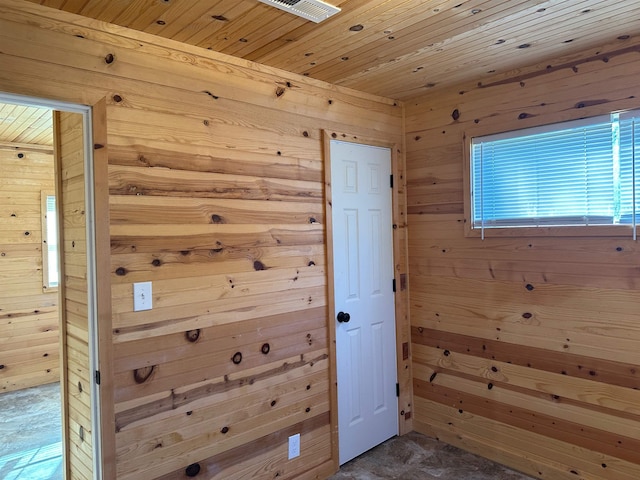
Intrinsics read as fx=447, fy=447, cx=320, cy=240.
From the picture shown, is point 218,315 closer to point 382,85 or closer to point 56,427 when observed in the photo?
point 382,85

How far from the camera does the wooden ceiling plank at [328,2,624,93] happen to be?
6.88 ft

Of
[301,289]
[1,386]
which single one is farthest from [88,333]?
[1,386]

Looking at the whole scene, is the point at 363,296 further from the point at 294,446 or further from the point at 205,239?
the point at 205,239

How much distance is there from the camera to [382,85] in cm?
299

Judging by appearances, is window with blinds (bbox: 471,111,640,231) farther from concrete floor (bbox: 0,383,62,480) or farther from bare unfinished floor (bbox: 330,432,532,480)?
concrete floor (bbox: 0,383,62,480)

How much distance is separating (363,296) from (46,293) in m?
3.72

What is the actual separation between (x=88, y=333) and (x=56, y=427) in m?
2.31

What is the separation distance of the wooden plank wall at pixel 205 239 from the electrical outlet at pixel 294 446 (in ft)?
0.12

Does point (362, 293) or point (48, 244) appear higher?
point (48, 244)

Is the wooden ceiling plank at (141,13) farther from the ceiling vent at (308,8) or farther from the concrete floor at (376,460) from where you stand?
the concrete floor at (376,460)

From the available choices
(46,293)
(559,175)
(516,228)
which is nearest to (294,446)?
(516,228)

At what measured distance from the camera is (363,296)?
312cm

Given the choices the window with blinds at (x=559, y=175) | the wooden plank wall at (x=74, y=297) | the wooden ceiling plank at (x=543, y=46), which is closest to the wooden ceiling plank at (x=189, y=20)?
the wooden plank wall at (x=74, y=297)

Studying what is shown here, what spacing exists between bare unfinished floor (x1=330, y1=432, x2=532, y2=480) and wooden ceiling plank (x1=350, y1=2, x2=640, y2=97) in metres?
2.51
